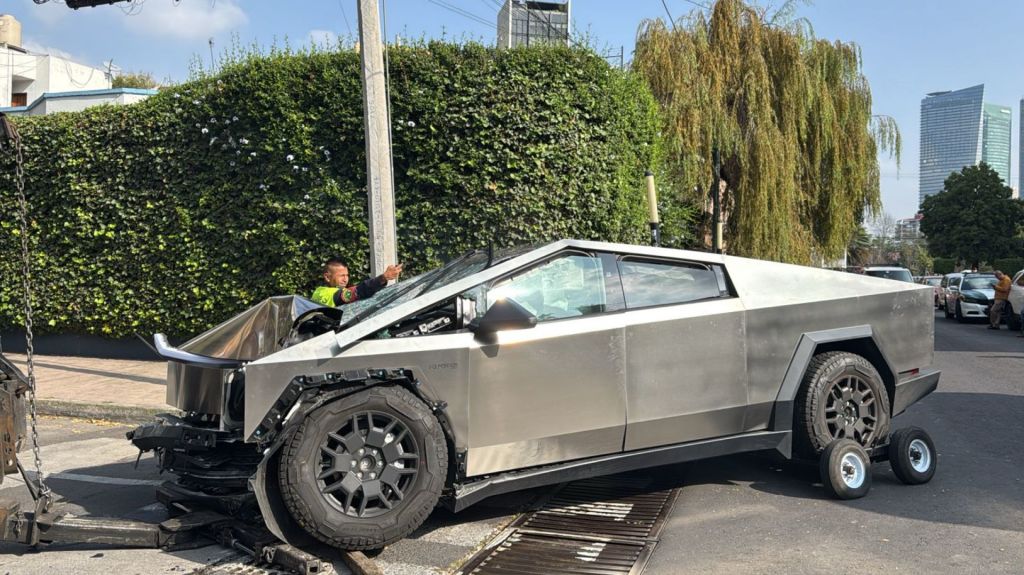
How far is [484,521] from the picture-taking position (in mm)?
4930

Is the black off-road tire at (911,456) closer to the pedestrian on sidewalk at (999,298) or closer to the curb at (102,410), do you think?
the curb at (102,410)

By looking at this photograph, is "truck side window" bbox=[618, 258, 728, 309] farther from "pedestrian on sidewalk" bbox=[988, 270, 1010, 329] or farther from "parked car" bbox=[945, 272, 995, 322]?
"parked car" bbox=[945, 272, 995, 322]

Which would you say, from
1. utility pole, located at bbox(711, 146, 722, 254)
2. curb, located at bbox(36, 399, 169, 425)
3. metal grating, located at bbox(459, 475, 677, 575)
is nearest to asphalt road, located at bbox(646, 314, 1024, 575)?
metal grating, located at bbox(459, 475, 677, 575)

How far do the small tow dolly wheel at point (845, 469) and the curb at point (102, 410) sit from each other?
656 cm

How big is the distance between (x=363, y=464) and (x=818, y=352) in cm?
310

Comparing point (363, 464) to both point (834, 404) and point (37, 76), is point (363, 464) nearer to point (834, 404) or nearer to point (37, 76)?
point (834, 404)

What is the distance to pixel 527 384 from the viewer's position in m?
4.43

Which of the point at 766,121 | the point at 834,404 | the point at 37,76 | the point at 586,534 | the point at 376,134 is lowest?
the point at 586,534

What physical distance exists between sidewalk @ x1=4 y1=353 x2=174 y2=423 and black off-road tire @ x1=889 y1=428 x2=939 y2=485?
19.7ft

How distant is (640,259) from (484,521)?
1869 millimetres

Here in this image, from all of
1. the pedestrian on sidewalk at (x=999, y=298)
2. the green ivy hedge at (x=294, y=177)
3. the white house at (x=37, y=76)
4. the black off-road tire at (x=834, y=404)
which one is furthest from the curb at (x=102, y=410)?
the white house at (x=37, y=76)

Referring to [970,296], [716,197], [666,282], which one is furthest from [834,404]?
[970,296]

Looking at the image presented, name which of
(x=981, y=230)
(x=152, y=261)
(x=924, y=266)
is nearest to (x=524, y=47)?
(x=152, y=261)

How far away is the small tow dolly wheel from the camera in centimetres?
504
